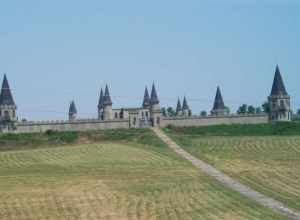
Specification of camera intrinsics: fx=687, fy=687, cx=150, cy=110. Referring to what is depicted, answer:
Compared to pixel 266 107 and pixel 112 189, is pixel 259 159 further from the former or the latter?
pixel 266 107

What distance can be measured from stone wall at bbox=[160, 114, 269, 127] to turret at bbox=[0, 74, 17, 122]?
70.4 ft

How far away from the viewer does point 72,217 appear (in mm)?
26281

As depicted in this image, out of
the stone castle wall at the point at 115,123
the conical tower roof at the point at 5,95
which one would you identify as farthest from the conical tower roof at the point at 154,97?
the conical tower roof at the point at 5,95

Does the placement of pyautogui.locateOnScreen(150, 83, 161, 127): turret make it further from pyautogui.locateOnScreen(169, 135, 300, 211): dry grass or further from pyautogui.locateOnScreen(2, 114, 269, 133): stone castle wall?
pyautogui.locateOnScreen(169, 135, 300, 211): dry grass

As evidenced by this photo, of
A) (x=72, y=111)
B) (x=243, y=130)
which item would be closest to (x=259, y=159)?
(x=243, y=130)

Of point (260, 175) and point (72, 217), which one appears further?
point (260, 175)

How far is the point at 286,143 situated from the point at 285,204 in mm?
33619

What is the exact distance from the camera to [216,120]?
102 meters

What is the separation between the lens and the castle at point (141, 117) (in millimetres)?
93250

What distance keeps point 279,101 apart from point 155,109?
63.0 ft

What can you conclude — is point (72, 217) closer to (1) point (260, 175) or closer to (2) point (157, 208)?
(2) point (157, 208)

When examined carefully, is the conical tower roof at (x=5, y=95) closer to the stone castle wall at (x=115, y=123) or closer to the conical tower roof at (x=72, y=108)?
the stone castle wall at (x=115, y=123)

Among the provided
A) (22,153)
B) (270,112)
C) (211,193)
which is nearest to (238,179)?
(211,193)

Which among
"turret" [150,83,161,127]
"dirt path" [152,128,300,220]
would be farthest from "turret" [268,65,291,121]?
"dirt path" [152,128,300,220]
